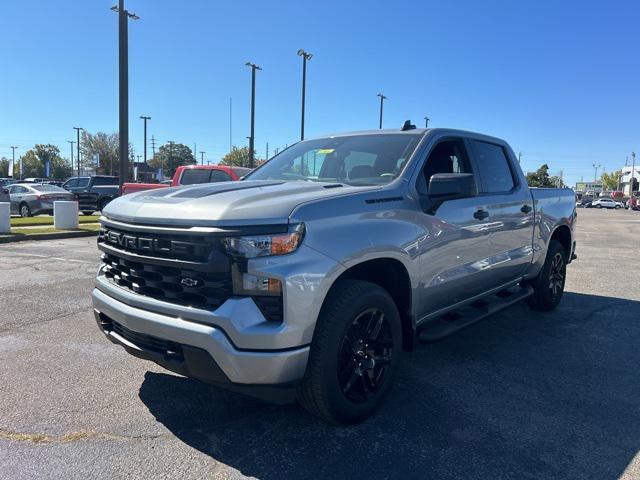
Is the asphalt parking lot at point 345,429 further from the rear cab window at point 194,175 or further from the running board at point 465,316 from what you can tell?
the rear cab window at point 194,175

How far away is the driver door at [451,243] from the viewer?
3691 millimetres

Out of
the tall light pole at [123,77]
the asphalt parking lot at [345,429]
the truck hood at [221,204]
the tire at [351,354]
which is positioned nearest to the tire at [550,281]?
the asphalt parking lot at [345,429]

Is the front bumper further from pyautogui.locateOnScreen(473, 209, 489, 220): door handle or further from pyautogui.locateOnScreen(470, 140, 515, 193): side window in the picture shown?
pyautogui.locateOnScreen(470, 140, 515, 193): side window

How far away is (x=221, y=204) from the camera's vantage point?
2.85 m

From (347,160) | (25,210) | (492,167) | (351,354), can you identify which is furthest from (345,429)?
(25,210)

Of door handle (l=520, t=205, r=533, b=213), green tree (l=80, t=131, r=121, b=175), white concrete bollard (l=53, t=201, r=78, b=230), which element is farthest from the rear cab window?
green tree (l=80, t=131, r=121, b=175)

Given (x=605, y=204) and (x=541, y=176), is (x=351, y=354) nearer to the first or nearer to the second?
(x=605, y=204)

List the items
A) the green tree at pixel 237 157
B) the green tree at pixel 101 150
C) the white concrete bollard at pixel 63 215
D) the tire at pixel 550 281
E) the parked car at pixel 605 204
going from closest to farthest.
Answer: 1. the tire at pixel 550 281
2. the white concrete bollard at pixel 63 215
3. the parked car at pixel 605 204
4. the green tree at pixel 101 150
5. the green tree at pixel 237 157

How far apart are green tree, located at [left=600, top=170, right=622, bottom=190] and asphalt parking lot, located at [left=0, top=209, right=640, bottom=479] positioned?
150 meters

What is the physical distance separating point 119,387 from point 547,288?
4.83 m

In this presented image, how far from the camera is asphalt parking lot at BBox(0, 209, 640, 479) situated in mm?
2764

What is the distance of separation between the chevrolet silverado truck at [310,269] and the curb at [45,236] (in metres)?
10.1

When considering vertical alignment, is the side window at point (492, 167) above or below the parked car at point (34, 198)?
above

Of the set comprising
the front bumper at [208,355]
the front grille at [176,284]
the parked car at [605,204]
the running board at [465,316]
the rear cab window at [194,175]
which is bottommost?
the parked car at [605,204]
